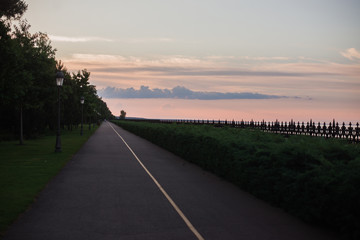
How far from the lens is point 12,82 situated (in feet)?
79.5

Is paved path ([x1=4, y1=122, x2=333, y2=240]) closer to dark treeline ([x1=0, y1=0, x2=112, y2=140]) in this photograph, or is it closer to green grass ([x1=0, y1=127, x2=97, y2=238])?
green grass ([x1=0, y1=127, x2=97, y2=238])

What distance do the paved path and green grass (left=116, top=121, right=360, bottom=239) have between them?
1.16 feet

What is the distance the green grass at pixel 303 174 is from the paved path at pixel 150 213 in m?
0.35

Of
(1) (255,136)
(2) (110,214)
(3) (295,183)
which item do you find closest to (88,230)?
(2) (110,214)

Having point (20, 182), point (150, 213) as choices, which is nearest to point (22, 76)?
point (20, 182)

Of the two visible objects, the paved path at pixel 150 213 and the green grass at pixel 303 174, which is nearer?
the green grass at pixel 303 174

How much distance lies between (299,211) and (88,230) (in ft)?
14.9

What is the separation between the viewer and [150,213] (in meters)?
8.38

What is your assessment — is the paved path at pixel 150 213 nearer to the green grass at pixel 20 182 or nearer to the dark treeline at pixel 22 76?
the green grass at pixel 20 182

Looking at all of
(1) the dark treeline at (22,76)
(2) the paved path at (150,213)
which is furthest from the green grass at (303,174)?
(1) the dark treeline at (22,76)

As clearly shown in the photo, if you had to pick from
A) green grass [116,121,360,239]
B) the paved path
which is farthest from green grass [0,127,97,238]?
green grass [116,121,360,239]

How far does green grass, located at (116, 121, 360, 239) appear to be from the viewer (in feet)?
21.5

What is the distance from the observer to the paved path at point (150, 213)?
6867 mm

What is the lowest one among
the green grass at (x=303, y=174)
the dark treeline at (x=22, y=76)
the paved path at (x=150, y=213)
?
the paved path at (x=150, y=213)
